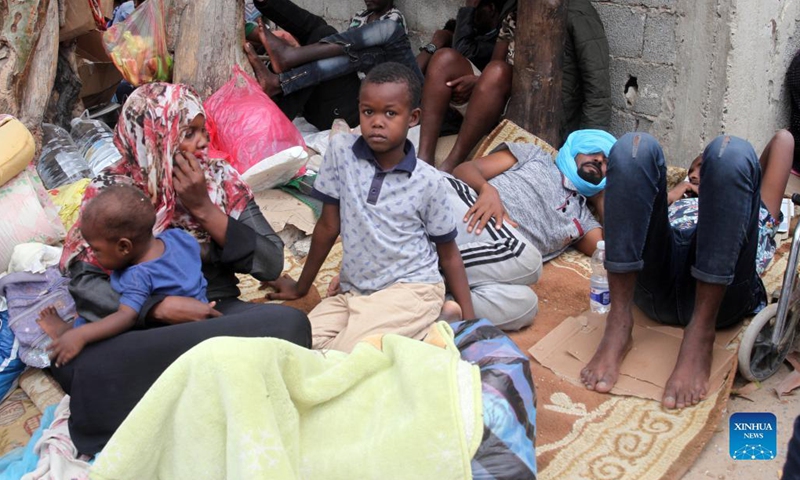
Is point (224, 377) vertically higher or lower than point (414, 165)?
lower

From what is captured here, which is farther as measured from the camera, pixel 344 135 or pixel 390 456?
pixel 344 135

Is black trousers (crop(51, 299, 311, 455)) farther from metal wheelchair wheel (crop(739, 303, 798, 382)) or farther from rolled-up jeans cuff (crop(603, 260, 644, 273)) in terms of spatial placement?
metal wheelchair wheel (crop(739, 303, 798, 382))

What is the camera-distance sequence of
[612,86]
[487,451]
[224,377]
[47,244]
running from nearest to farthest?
[224,377]
[487,451]
[47,244]
[612,86]

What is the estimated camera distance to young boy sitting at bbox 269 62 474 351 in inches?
107

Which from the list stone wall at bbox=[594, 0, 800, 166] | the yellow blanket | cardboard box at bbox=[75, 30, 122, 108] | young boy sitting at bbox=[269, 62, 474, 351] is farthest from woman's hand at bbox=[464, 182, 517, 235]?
cardboard box at bbox=[75, 30, 122, 108]

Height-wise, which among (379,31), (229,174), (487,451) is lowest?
(487,451)

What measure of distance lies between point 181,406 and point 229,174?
1.23 m

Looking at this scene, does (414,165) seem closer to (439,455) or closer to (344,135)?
(344,135)

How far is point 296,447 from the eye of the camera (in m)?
1.86

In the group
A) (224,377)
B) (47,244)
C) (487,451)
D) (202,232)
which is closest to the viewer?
(224,377)

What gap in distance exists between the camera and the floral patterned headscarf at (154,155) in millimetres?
2639

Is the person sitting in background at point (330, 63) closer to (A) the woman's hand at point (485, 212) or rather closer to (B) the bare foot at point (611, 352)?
(A) the woman's hand at point (485, 212)

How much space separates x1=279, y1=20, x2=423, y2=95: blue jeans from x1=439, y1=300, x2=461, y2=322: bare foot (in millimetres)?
2413

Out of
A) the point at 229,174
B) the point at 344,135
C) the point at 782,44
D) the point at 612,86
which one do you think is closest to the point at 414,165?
the point at 344,135
